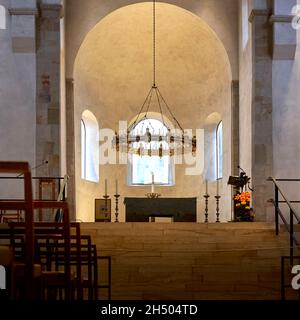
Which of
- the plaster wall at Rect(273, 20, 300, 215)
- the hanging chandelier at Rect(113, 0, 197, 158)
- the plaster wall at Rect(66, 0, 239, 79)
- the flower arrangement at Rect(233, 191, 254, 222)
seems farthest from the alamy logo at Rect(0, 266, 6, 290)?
the plaster wall at Rect(66, 0, 239, 79)

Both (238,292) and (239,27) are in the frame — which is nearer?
(238,292)

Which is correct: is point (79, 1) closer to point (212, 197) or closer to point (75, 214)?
point (75, 214)

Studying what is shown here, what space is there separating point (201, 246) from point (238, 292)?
170 centimetres

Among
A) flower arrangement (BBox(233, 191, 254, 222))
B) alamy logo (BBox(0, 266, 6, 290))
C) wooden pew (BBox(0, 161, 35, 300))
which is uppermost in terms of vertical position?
wooden pew (BBox(0, 161, 35, 300))

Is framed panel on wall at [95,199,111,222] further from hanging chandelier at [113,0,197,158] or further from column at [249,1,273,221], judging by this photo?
column at [249,1,273,221]

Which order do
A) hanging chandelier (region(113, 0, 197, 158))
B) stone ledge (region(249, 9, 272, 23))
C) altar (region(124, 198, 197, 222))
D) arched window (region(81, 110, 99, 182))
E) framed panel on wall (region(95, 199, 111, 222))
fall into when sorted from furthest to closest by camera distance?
1. arched window (region(81, 110, 99, 182))
2. framed panel on wall (region(95, 199, 111, 222))
3. hanging chandelier (region(113, 0, 197, 158))
4. altar (region(124, 198, 197, 222))
5. stone ledge (region(249, 9, 272, 23))

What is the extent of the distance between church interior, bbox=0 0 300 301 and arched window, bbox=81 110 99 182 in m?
0.04

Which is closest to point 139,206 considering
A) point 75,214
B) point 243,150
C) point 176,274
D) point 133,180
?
point 75,214

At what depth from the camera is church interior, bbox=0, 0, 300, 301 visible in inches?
321

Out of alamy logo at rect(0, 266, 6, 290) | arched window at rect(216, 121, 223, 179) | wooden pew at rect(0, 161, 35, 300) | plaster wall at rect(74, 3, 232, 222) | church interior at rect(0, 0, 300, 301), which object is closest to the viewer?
wooden pew at rect(0, 161, 35, 300)

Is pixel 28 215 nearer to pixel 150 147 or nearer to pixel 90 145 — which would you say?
pixel 150 147

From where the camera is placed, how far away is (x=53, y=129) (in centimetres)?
1426
